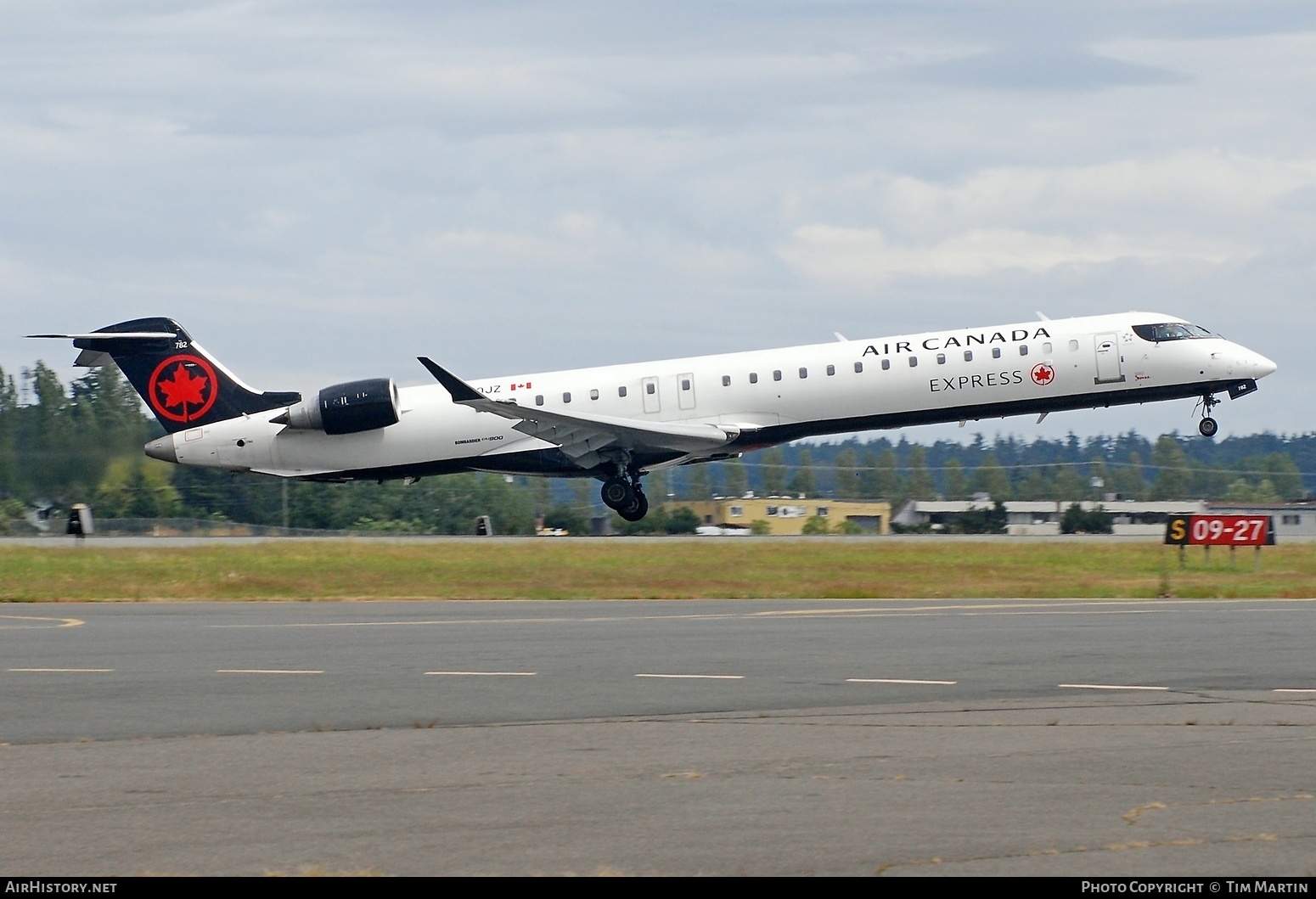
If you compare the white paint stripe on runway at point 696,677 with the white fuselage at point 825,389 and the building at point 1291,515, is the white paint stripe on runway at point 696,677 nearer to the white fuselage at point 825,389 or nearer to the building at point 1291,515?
the white fuselage at point 825,389

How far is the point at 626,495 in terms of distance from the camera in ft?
118

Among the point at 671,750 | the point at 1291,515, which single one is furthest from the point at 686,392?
the point at 1291,515

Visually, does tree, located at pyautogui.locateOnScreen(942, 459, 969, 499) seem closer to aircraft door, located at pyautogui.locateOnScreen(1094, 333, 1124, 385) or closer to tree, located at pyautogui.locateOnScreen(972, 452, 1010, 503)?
tree, located at pyautogui.locateOnScreen(972, 452, 1010, 503)

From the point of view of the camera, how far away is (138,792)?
27.3ft

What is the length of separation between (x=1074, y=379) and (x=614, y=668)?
21.6 metres

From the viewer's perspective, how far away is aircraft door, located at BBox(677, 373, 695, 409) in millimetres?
34969

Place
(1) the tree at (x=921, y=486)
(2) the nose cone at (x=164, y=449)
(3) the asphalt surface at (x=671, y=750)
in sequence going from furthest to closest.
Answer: (1) the tree at (x=921, y=486) < (2) the nose cone at (x=164, y=449) < (3) the asphalt surface at (x=671, y=750)

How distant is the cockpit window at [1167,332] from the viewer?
109ft

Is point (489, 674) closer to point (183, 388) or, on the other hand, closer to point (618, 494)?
point (618, 494)

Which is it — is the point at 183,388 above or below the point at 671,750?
above

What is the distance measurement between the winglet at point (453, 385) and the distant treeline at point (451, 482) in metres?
7.60

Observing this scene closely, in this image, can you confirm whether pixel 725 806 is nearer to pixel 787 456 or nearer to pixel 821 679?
pixel 821 679

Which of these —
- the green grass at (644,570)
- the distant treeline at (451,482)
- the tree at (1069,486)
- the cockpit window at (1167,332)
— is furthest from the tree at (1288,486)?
the cockpit window at (1167,332)

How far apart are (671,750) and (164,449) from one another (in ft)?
102
